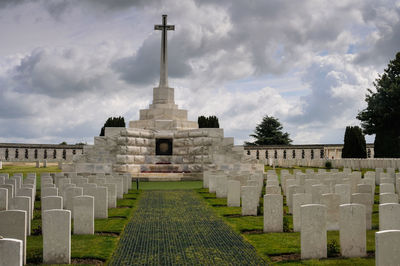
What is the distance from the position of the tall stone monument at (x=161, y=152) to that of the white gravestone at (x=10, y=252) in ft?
70.6

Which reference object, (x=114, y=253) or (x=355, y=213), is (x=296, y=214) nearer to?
(x=355, y=213)

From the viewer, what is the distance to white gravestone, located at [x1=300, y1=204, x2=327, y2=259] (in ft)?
25.7

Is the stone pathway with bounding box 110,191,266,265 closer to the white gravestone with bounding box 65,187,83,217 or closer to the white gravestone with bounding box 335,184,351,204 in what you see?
the white gravestone with bounding box 65,187,83,217

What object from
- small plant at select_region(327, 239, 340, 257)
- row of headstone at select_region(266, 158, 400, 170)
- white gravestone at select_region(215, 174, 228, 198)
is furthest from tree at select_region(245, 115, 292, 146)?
small plant at select_region(327, 239, 340, 257)

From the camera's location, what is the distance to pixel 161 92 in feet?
118

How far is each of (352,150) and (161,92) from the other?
1944 cm

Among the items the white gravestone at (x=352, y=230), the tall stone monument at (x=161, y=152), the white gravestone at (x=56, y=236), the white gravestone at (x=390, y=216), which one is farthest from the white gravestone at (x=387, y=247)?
the tall stone monument at (x=161, y=152)

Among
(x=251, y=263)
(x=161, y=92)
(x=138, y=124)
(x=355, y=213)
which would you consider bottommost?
(x=251, y=263)

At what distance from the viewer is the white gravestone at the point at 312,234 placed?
784 centimetres

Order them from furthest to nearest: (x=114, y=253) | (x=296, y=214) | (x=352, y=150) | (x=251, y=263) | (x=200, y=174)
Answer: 1. (x=352, y=150)
2. (x=200, y=174)
3. (x=296, y=214)
4. (x=114, y=253)
5. (x=251, y=263)

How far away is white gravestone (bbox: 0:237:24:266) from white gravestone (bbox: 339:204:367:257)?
5486 millimetres

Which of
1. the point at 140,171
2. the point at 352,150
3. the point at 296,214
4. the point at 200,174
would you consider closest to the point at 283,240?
the point at 296,214

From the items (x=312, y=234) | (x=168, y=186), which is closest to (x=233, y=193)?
(x=312, y=234)

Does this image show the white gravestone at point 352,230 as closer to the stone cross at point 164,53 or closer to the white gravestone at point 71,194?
the white gravestone at point 71,194
